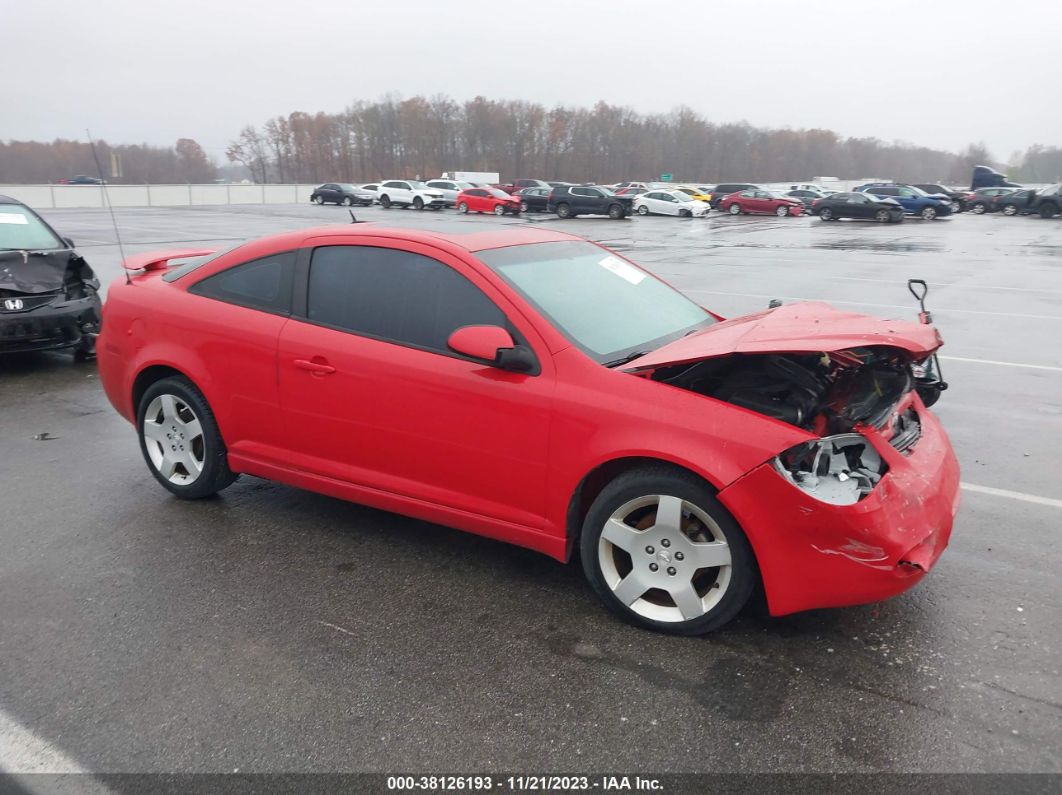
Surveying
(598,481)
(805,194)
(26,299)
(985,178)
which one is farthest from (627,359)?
(985,178)

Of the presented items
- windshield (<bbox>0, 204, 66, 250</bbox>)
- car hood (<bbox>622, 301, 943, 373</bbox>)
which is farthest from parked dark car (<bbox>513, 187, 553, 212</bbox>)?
car hood (<bbox>622, 301, 943, 373</bbox>)

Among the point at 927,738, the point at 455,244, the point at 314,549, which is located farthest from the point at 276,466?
the point at 927,738

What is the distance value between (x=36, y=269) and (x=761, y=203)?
138 feet

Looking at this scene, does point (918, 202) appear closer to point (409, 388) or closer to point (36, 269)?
point (36, 269)

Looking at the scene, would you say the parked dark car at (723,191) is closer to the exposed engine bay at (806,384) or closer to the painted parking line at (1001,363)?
the painted parking line at (1001,363)

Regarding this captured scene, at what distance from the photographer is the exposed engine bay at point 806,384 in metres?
3.25

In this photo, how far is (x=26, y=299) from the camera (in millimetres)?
7645

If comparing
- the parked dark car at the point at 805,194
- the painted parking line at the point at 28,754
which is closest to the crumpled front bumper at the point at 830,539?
the painted parking line at the point at 28,754

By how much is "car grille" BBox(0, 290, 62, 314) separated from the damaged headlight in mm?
7352

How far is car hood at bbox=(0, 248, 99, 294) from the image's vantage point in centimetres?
771

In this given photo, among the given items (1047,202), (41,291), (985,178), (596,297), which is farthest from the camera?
(985,178)

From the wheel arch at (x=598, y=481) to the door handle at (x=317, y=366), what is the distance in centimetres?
136

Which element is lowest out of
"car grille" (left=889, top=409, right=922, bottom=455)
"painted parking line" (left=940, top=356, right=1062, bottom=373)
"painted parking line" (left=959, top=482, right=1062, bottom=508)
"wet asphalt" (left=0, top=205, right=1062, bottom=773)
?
"painted parking line" (left=940, top=356, right=1062, bottom=373)

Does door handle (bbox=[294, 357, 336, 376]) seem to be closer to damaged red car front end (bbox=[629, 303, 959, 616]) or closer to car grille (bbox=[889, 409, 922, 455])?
damaged red car front end (bbox=[629, 303, 959, 616])
